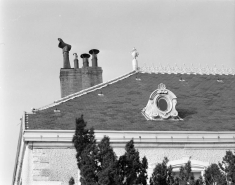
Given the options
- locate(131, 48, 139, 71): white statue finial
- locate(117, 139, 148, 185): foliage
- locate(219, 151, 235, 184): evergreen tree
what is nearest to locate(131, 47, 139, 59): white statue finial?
locate(131, 48, 139, 71): white statue finial

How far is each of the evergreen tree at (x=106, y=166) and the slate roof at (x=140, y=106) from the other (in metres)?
7.15

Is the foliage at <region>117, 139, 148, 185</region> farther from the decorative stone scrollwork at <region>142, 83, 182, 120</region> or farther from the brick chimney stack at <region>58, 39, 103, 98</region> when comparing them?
the brick chimney stack at <region>58, 39, 103, 98</region>

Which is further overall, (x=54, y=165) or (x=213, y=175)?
(x=54, y=165)

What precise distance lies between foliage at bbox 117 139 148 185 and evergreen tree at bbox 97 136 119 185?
291 millimetres

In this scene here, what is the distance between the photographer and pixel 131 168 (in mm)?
17719

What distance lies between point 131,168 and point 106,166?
82 centimetres

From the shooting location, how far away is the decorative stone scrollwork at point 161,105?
25.9 metres

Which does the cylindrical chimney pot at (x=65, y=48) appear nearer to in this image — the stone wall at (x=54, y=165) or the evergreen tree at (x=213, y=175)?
the stone wall at (x=54, y=165)

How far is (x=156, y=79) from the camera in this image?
30.1 metres

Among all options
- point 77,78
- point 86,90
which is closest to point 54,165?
point 86,90

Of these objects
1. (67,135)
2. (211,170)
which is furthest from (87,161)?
(67,135)

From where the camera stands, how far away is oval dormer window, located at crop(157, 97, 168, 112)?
85.5ft

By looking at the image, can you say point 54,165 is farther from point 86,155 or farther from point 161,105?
point 86,155

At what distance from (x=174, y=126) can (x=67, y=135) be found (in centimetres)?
396
